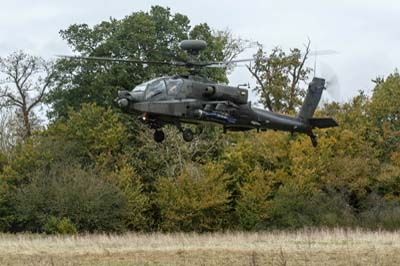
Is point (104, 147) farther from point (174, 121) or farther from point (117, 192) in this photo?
point (174, 121)

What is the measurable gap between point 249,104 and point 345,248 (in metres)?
5.70

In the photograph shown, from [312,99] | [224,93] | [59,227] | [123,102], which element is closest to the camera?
[123,102]

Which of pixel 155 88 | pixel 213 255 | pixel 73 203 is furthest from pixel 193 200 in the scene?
pixel 155 88

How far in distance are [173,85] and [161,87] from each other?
37 cm

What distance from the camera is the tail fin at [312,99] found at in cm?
2981

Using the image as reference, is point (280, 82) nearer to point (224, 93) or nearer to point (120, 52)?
point (120, 52)

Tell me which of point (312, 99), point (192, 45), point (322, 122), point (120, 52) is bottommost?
point (322, 122)

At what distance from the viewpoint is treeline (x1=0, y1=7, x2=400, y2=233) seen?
51.7m

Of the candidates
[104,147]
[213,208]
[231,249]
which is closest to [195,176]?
[213,208]

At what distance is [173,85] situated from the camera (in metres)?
25.5

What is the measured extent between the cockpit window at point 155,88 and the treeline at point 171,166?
25.2 metres

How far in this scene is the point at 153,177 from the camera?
5678cm

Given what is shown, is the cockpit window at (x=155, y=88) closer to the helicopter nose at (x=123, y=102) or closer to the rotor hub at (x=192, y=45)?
the helicopter nose at (x=123, y=102)

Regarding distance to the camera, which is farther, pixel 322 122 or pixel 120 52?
pixel 120 52
